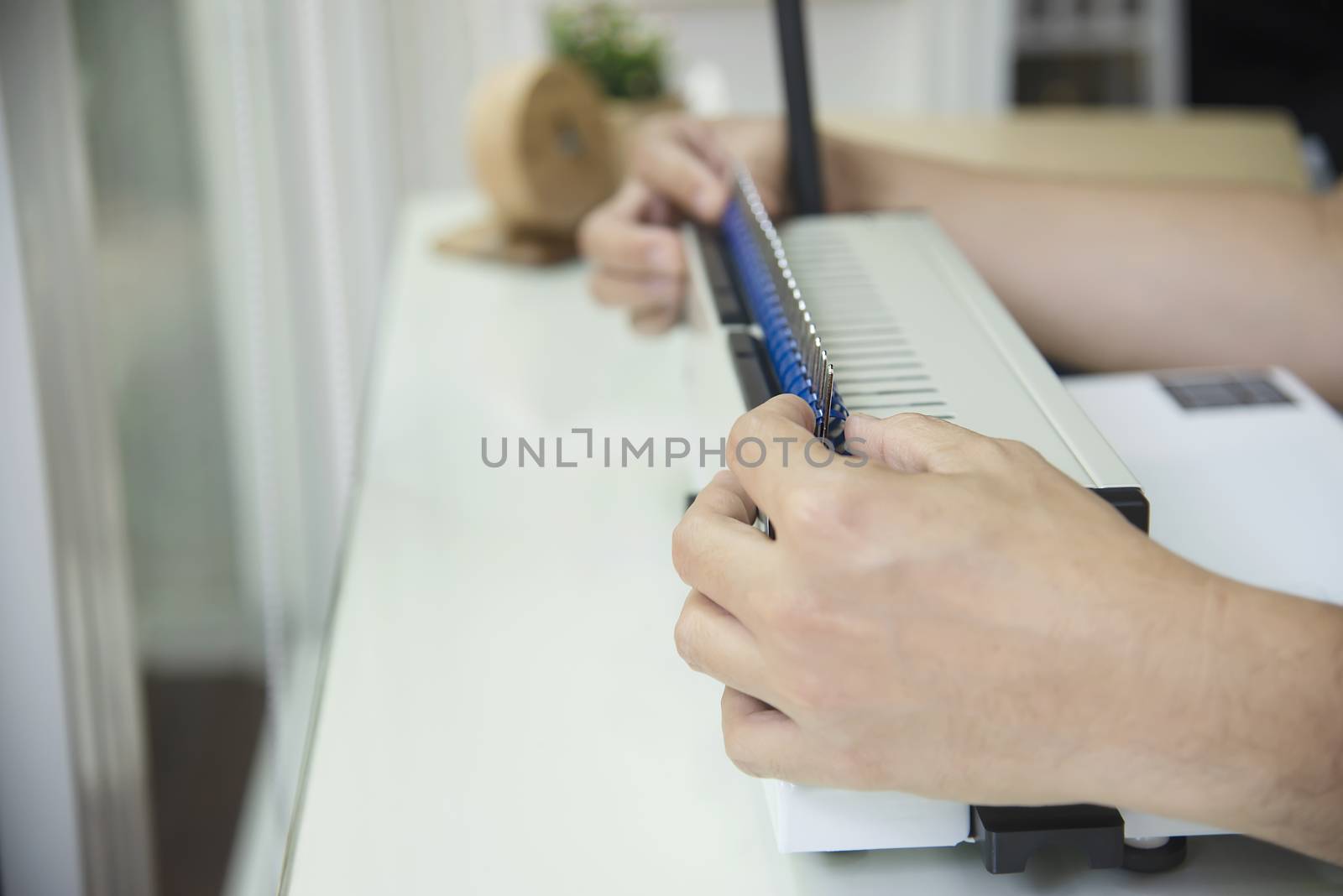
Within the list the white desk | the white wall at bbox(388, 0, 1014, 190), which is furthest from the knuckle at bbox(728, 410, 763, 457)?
the white wall at bbox(388, 0, 1014, 190)

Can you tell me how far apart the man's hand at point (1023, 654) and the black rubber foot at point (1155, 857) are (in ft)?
0.14

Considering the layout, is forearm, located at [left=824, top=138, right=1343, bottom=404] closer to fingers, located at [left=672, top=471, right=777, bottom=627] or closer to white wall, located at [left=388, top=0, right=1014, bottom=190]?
fingers, located at [left=672, top=471, right=777, bottom=627]

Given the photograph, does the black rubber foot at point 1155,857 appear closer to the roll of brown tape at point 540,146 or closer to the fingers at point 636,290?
the fingers at point 636,290

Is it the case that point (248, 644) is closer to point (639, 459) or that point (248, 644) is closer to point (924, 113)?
point (639, 459)

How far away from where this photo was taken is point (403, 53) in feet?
7.30

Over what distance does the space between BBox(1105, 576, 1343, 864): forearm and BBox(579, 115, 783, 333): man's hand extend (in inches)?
19.7

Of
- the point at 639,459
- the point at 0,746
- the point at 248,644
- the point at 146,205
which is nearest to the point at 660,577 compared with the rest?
the point at 639,459

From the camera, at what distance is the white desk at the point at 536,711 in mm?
403

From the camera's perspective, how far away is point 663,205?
2.98ft

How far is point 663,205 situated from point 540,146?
21 centimetres

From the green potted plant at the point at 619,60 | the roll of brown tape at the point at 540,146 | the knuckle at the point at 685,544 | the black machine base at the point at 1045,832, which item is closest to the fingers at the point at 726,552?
the knuckle at the point at 685,544

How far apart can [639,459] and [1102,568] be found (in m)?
0.39

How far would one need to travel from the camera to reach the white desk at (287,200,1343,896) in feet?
1.32

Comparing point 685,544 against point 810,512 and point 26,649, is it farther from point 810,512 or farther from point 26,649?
point 26,649
